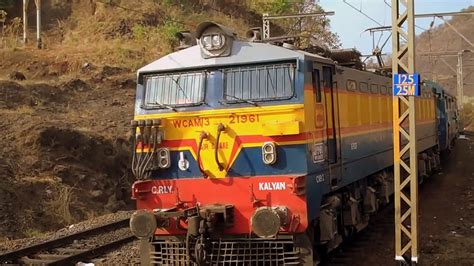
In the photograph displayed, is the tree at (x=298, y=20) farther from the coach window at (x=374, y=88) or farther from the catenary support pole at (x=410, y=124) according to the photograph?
the catenary support pole at (x=410, y=124)

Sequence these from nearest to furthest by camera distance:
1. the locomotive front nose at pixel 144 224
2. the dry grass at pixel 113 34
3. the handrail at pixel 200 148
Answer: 1. the locomotive front nose at pixel 144 224
2. the handrail at pixel 200 148
3. the dry grass at pixel 113 34

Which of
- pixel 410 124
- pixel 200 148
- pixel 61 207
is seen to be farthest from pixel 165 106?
pixel 61 207

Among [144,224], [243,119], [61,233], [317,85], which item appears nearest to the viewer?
[144,224]

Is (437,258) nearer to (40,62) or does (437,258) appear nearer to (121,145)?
(121,145)

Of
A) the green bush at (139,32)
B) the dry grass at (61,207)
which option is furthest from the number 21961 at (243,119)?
the green bush at (139,32)

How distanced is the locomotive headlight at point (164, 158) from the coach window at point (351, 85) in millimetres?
3286

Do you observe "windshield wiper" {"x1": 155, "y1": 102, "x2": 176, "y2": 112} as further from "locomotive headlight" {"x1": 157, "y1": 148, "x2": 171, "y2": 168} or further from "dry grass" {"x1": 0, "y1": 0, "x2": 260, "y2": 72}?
"dry grass" {"x1": 0, "y1": 0, "x2": 260, "y2": 72}

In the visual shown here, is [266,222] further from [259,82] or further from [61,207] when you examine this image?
[61,207]

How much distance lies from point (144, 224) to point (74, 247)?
4.28 m

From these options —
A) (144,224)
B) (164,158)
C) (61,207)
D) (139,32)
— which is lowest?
(61,207)

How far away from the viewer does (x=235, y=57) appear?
772cm

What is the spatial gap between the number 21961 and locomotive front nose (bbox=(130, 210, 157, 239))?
1.56m

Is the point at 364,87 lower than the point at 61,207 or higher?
higher

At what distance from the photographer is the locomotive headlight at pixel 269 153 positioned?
7227mm
